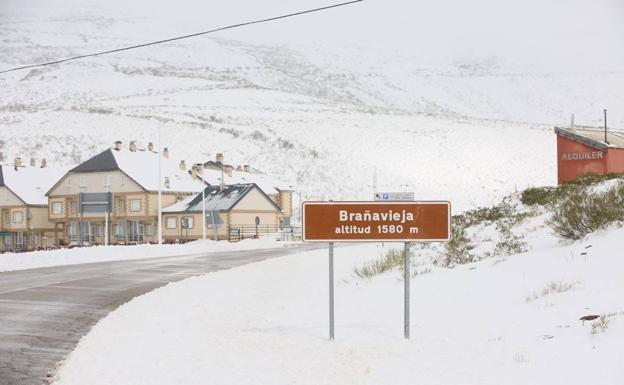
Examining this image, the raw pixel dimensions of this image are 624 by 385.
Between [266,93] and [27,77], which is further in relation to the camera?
[27,77]

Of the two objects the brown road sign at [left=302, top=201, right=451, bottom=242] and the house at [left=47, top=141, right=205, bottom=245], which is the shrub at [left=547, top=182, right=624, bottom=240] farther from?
the house at [left=47, top=141, right=205, bottom=245]

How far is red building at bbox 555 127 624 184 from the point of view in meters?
24.1

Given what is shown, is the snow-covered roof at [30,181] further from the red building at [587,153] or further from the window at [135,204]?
the red building at [587,153]

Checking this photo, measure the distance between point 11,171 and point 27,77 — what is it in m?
130

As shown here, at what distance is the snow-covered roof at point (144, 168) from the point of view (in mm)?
67188

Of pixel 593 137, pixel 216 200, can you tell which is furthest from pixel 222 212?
pixel 593 137

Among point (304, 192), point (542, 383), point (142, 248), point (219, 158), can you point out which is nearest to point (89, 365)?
point (542, 383)

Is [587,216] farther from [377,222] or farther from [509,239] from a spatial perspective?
[377,222]

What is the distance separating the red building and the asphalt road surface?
1182 cm

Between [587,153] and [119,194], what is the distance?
5032cm

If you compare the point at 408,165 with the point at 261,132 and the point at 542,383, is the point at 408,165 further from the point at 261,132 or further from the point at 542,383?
the point at 542,383

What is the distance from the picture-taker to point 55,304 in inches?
578

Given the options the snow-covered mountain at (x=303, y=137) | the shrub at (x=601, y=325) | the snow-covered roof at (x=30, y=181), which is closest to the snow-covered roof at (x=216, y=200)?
the snow-covered roof at (x=30, y=181)

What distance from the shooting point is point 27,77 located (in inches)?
7662
